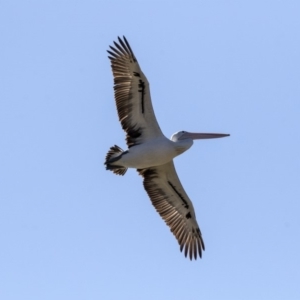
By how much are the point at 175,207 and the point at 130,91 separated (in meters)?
2.82

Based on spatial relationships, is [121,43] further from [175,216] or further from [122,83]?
[175,216]

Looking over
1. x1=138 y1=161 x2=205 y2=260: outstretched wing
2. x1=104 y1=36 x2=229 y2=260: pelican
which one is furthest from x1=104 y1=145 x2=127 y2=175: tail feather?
x1=138 y1=161 x2=205 y2=260: outstretched wing

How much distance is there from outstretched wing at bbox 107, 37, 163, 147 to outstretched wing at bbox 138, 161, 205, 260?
1320mm

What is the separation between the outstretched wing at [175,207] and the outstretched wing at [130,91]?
1320mm

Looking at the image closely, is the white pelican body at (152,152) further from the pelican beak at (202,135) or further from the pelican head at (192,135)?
the pelican beak at (202,135)

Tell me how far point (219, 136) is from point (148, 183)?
5.58 ft

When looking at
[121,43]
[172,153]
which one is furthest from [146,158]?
[121,43]

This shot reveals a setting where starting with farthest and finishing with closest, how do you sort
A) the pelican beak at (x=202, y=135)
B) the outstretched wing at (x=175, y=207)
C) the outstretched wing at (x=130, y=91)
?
1. the outstretched wing at (x=175, y=207)
2. the pelican beak at (x=202, y=135)
3. the outstretched wing at (x=130, y=91)

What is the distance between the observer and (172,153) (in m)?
24.1

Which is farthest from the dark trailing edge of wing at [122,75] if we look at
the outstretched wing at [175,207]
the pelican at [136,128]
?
the outstretched wing at [175,207]

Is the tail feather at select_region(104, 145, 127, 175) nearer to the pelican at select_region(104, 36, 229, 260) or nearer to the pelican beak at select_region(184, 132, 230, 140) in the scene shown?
the pelican at select_region(104, 36, 229, 260)

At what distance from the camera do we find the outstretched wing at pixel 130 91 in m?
23.9

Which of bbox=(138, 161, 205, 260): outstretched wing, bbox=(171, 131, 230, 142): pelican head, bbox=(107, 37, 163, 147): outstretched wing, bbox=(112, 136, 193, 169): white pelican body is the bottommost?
bbox=(138, 161, 205, 260): outstretched wing

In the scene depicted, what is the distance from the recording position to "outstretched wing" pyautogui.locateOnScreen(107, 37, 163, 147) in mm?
23859
